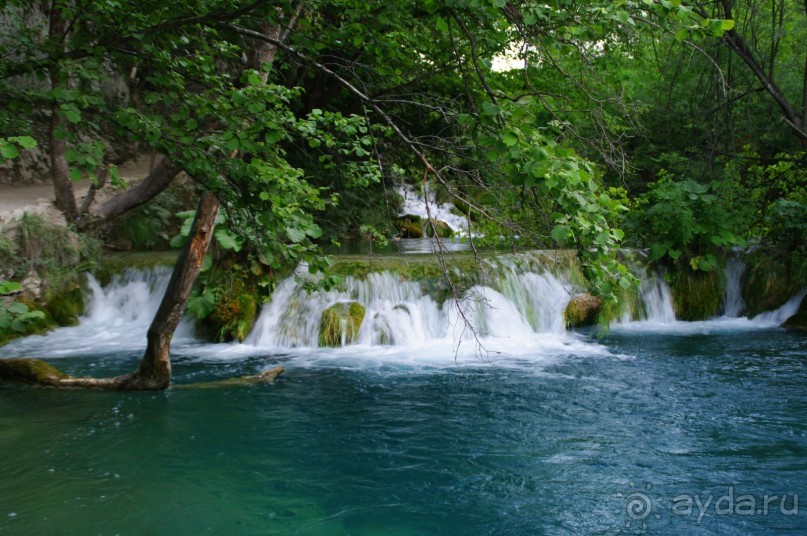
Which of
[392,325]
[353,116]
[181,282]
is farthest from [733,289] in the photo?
[181,282]

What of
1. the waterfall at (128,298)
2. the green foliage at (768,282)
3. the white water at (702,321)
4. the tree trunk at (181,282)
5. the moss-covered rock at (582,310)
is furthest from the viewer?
the green foliage at (768,282)

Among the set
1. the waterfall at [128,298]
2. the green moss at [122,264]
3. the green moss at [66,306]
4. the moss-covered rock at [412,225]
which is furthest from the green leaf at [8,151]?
the moss-covered rock at [412,225]

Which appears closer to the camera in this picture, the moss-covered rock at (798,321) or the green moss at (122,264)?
the moss-covered rock at (798,321)

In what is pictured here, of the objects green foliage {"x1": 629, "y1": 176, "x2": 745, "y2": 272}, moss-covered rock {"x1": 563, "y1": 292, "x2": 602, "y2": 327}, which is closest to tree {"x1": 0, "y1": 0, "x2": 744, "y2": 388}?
moss-covered rock {"x1": 563, "y1": 292, "x2": 602, "y2": 327}

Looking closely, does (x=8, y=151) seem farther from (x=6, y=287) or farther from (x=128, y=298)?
(x=128, y=298)

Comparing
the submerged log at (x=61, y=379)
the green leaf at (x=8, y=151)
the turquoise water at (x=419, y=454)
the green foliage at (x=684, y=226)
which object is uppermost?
the green foliage at (x=684, y=226)

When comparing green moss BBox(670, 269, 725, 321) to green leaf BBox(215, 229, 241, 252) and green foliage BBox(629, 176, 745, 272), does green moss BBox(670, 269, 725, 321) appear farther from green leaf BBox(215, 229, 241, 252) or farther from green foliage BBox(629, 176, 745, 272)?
green leaf BBox(215, 229, 241, 252)

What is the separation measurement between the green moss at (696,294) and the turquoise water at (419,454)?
14.5 ft

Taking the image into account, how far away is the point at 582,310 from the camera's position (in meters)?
11.7

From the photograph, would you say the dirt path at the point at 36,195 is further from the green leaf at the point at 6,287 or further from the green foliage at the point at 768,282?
the green foliage at the point at 768,282

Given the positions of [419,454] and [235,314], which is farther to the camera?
[235,314]

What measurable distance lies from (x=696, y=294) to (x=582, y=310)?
9.50ft

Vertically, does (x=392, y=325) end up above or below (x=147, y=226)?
below

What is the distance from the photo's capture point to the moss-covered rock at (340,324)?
10.0m
